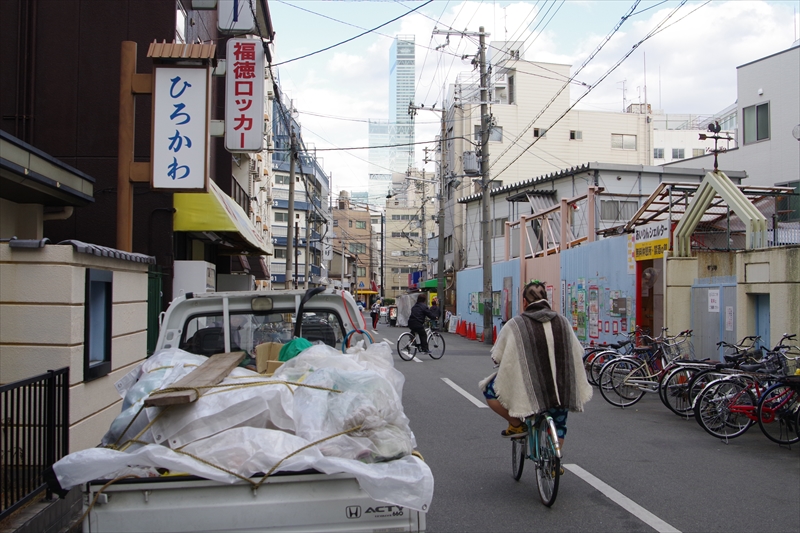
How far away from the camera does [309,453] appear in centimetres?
326

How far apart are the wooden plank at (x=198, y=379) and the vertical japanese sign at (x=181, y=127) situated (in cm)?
567

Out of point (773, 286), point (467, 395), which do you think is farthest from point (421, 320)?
point (773, 286)

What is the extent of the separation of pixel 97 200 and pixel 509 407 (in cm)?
1017

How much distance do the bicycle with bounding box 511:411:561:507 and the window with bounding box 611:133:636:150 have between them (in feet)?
140

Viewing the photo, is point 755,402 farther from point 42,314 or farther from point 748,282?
point 42,314

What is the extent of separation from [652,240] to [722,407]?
7019 mm

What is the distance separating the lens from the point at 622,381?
11398 mm

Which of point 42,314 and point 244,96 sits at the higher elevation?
point 244,96

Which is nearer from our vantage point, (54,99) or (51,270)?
(51,270)

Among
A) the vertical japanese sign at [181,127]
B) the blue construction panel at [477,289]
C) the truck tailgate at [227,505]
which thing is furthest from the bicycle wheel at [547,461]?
the blue construction panel at [477,289]

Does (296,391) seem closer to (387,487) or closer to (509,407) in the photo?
(387,487)

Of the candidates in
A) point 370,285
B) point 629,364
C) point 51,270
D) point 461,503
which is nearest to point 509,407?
point 461,503

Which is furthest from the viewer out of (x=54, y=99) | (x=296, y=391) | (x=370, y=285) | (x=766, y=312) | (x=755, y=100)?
(x=370, y=285)

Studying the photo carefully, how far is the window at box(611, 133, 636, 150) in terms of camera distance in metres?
45.7
